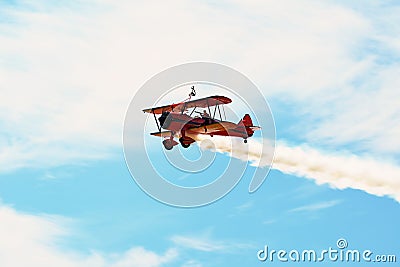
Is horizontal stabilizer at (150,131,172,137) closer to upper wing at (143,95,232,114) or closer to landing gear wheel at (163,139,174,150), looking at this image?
landing gear wheel at (163,139,174,150)

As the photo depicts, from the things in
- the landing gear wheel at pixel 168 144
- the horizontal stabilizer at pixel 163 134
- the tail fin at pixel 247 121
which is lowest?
the landing gear wheel at pixel 168 144

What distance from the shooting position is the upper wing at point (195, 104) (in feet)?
290

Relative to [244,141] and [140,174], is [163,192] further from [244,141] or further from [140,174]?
[244,141]

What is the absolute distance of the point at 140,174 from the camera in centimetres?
8388

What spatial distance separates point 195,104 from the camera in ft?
299

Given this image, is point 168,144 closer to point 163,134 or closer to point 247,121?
point 163,134

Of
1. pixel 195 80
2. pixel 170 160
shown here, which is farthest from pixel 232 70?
pixel 170 160

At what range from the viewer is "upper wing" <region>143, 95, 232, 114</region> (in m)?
88.4

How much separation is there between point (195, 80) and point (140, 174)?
29.7ft

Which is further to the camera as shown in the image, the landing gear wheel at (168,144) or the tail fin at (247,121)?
the tail fin at (247,121)

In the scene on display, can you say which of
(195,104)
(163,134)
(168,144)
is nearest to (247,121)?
(195,104)

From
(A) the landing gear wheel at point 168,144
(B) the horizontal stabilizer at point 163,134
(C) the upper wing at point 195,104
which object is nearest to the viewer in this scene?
(C) the upper wing at point 195,104

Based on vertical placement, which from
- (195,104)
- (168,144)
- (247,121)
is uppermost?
(247,121)

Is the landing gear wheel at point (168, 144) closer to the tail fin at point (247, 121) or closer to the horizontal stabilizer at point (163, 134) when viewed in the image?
the horizontal stabilizer at point (163, 134)
